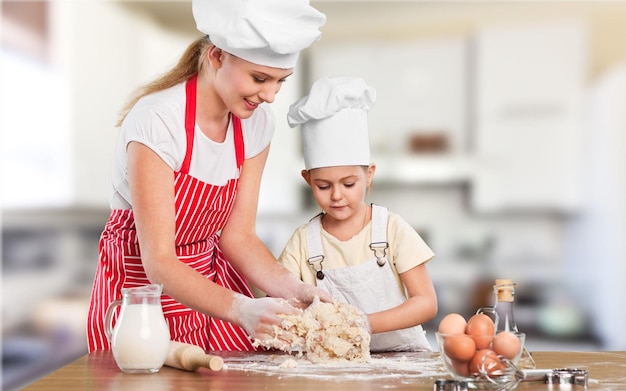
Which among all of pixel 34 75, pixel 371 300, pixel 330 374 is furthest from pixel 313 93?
pixel 34 75

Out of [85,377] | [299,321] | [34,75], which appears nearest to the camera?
[85,377]

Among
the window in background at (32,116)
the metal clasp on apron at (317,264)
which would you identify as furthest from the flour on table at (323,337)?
the window in background at (32,116)

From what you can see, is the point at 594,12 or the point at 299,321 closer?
the point at 299,321

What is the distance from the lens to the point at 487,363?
45.8 inches

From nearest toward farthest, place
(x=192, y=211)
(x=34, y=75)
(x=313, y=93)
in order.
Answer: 1. (x=192, y=211)
2. (x=313, y=93)
3. (x=34, y=75)

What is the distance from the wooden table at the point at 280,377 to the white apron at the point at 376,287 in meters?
0.29

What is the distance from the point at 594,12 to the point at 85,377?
3.95 meters

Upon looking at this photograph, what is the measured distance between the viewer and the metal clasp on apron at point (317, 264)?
1810 mm

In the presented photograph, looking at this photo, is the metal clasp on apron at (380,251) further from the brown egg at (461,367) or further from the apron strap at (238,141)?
the brown egg at (461,367)

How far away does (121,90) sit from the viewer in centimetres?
450

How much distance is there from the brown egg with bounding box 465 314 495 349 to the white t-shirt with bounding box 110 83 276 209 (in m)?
0.65

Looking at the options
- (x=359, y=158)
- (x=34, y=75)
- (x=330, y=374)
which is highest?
(x=34, y=75)

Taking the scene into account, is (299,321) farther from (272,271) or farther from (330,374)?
(272,271)

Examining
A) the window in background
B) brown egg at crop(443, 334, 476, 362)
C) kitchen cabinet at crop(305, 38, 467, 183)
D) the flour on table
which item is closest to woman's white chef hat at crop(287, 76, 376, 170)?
the flour on table
